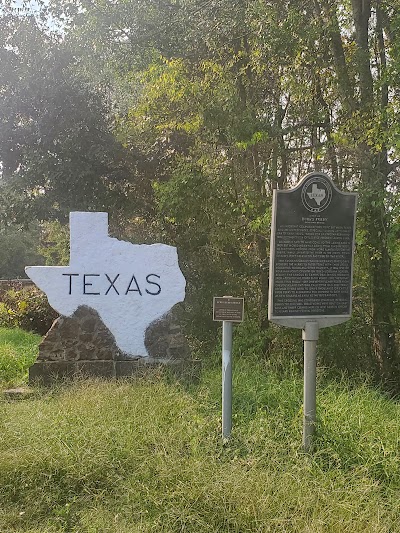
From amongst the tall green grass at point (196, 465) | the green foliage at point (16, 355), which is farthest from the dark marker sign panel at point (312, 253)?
the green foliage at point (16, 355)

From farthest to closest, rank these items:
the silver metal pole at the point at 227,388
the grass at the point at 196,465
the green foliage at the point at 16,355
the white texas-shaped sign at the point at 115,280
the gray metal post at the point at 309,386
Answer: the green foliage at the point at 16,355
the white texas-shaped sign at the point at 115,280
the silver metal pole at the point at 227,388
the gray metal post at the point at 309,386
the grass at the point at 196,465

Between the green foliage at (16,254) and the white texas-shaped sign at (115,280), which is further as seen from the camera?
the green foliage at (16,254)

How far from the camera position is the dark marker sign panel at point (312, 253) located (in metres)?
4.59

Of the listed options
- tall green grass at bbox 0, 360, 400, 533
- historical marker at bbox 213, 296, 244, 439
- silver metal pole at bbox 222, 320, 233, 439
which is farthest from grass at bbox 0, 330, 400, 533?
historical marker at bbox 213, 296, 244, 439

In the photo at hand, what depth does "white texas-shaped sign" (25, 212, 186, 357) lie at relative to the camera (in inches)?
258

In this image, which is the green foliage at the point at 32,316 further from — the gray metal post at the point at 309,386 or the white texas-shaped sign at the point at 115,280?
the gray metal post at the point at 309,386

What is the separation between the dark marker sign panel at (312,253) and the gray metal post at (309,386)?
0.33ft

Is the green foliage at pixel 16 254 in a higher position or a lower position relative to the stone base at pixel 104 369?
higher

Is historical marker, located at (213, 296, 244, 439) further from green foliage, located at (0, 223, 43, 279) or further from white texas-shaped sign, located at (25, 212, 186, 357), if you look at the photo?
green foliage, located at (0, 223, 43, 279)

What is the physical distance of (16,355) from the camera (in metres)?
8.41

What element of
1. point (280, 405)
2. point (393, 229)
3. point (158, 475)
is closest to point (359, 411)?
A: point (280, 405)

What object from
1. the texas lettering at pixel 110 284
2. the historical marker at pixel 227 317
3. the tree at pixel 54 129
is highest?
the tree at pixel 54 129

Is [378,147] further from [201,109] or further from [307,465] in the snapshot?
[307,465]

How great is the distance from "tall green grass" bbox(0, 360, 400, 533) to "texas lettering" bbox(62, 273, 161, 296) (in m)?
1.49
